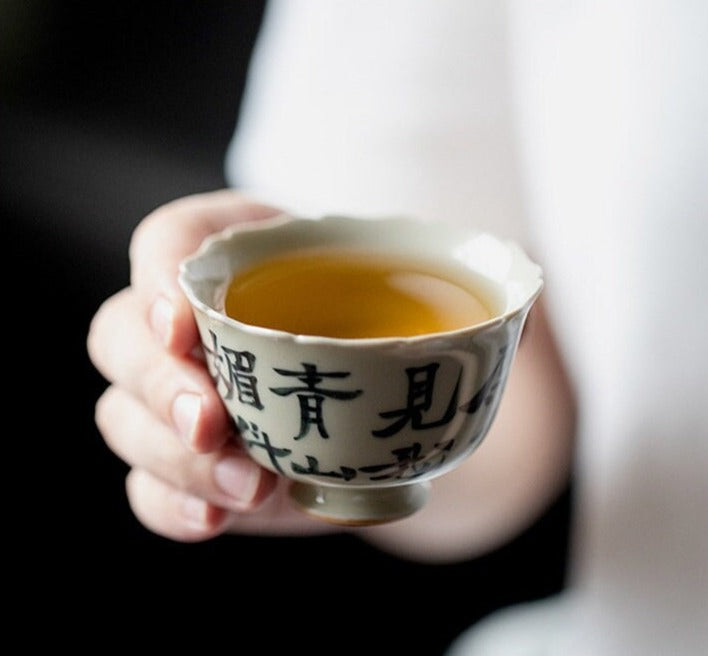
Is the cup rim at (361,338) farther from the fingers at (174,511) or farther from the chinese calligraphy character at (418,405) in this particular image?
the fingers at (174,511)

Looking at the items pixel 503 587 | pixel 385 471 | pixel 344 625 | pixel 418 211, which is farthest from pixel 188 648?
pixel 385 471

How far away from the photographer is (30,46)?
1.12 metres

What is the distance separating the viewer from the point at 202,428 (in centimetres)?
46

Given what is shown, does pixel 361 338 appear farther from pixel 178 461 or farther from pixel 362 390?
pixel 178 461

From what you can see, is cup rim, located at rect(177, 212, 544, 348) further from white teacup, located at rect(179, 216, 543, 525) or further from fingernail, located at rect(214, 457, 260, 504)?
fingernail, located at rect(214, 457, 260, 504)

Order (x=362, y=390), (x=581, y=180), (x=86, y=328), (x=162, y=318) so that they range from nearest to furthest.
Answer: (x=362, y=390), (x=162, y=318), (x=581, y=180), (x=86, y=328)

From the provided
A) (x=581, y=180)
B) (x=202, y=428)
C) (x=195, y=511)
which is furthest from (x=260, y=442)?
(x=581, y=180)

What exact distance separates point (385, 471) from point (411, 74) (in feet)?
1.85

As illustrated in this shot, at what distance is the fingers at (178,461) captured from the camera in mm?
519

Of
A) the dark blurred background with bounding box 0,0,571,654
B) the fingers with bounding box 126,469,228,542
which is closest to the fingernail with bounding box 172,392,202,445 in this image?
the fingers with bounding box 126,469,228,542

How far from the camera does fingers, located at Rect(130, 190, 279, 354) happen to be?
19.2 inches

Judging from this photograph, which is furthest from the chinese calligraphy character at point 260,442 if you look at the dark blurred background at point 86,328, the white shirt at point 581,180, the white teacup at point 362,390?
the dark blurred background at point 86,328

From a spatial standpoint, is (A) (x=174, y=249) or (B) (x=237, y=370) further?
(A) (x=174, y=249)

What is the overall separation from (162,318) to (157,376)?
5cm
